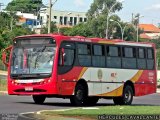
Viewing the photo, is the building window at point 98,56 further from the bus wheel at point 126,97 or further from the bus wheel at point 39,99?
the bus wheel at point 39,99

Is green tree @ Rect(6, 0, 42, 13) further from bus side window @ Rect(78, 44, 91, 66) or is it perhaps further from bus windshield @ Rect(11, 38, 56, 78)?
bus windshield @ Rect(11, 38, 56, 78)

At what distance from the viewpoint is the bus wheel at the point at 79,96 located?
25.2 meters

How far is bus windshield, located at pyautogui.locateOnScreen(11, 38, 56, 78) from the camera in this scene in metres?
24.4

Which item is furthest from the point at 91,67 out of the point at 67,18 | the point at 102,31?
the point at 67,18

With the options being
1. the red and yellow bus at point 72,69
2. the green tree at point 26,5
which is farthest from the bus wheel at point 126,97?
the green tree at point 26,5

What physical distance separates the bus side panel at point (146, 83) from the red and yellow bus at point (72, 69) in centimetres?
33

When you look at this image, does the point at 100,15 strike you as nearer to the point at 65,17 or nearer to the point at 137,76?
the point at 65,17

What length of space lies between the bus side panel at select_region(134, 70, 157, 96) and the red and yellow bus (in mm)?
332

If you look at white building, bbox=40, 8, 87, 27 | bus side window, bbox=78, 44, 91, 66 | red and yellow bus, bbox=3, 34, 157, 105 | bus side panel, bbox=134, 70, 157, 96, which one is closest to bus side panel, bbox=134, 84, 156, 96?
bus side panel, bbox=134, 70, 157, 96

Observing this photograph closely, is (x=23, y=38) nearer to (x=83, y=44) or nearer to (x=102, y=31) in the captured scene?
(x=83, y=44)

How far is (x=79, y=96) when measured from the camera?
2538cm

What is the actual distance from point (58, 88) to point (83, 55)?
2.08 meters

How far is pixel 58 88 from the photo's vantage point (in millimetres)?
24375

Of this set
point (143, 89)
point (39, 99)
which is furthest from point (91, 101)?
point (143, 89)
